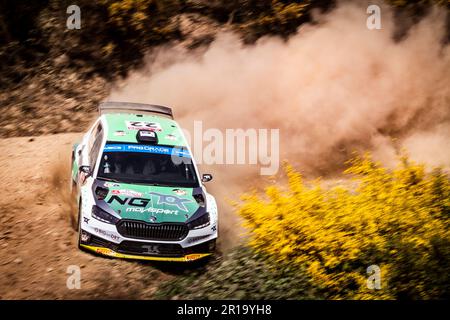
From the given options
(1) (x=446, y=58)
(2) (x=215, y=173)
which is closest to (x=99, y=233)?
(2) (x=215, y=173)

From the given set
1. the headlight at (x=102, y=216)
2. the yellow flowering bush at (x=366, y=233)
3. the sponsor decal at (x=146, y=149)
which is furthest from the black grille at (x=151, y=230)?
the sponsor decal at (x=146, y=149)

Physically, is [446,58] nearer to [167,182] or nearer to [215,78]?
[215,78]

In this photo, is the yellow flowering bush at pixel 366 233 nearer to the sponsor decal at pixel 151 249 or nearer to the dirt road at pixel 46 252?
the sponsor decal at pixel 151 249

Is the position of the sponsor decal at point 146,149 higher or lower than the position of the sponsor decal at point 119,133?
lower

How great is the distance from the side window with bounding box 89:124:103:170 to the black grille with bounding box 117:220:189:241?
153cm

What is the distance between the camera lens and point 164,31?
798 inches

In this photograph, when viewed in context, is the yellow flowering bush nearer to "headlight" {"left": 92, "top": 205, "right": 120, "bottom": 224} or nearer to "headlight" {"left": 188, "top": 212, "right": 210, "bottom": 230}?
"headlight" {"left": 188, "top": 212, "right": 210, "bottom": 230}

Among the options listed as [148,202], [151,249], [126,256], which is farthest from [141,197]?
[126,256]

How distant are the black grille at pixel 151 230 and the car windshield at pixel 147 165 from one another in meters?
0.97

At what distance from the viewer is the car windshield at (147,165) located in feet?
33.3

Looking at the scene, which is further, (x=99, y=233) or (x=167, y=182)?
(x=167, y=182)

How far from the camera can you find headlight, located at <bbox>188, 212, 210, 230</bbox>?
9477 millimetres

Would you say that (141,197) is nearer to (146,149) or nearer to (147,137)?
(146,149)

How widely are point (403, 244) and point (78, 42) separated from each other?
1502 cm
